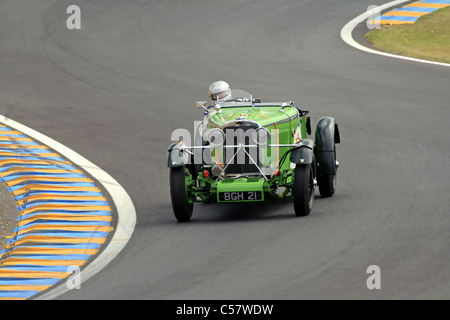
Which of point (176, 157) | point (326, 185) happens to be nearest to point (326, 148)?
point (326, 185)

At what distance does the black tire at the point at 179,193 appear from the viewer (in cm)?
1369

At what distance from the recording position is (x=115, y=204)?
15.0 metres

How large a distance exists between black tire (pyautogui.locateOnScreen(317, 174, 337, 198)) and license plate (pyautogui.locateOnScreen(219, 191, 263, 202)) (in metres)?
1.49

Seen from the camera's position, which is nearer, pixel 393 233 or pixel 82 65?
pixel 393 233

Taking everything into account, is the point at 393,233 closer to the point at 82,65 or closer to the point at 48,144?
the point at 48,144

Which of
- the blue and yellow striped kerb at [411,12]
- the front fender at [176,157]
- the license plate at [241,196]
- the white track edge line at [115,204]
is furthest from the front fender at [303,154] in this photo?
the blue and yellow striped kerb at [411,12]

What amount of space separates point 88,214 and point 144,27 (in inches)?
567

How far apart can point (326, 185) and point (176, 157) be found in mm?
2315

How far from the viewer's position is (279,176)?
548 inches

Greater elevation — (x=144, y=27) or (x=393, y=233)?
(x=144, y=27)

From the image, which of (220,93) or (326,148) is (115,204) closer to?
(220,93)

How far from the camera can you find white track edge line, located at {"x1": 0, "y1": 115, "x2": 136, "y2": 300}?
12047mm

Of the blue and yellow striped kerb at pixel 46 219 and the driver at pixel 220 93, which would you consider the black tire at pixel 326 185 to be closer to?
the driver at pixel 220 93

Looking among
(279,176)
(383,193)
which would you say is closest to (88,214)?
(279,176)
